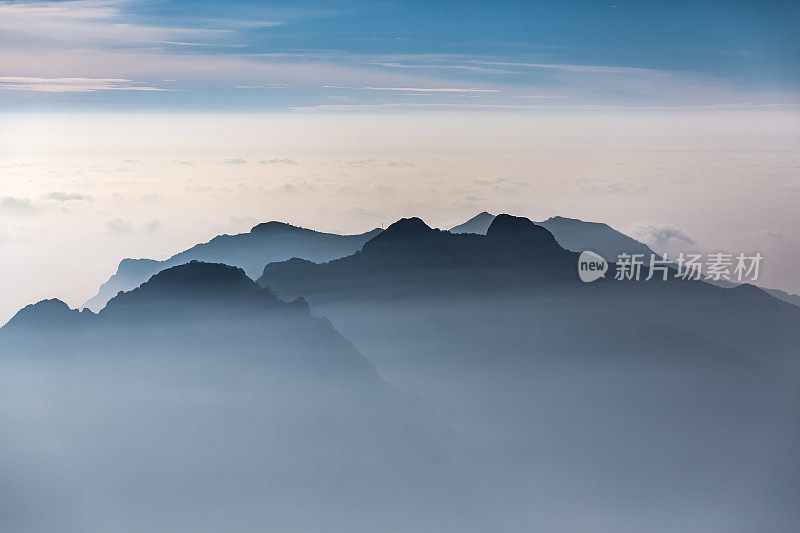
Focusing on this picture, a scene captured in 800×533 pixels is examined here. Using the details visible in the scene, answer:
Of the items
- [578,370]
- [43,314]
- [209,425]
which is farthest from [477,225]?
[43,314]

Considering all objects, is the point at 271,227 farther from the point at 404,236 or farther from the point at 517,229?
the point at 517,229

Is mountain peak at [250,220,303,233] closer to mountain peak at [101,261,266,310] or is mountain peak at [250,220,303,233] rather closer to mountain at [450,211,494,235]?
mountain peak at [101,261,266,310]

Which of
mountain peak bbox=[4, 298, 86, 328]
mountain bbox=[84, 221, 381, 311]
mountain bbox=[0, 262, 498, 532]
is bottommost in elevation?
mountain bbox=[0, 262, 498, 532]

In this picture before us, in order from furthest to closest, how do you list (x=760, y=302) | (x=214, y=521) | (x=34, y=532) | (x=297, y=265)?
(x=760, y=302), (x=297, y=265), (x=214, y=521), (x=34, y=532)

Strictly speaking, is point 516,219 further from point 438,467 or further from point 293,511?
point 293,511

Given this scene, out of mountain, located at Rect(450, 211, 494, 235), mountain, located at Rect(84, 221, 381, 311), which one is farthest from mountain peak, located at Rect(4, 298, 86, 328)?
mountain, located at Rect(450, 211, 494, 235)

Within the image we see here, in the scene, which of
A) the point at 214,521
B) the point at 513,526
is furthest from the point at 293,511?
the point at 513,526
